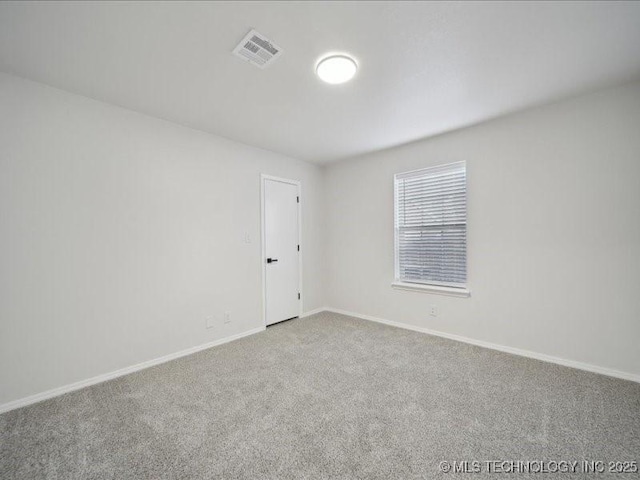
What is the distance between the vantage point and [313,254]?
15.0 feet

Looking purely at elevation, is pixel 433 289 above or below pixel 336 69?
below

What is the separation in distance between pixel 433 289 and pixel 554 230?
4.54ft

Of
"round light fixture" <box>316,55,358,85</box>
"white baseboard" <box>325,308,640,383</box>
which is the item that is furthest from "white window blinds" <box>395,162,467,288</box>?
"round light fixture" <box>316,55,358,85</box>

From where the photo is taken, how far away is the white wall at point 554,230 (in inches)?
91.4

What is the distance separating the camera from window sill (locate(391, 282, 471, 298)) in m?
3.22

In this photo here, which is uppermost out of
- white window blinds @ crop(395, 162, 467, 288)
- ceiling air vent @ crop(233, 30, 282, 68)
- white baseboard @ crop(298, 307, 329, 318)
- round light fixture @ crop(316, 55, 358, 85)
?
ceiling air vent @ crop(233, 30, 282, 68)

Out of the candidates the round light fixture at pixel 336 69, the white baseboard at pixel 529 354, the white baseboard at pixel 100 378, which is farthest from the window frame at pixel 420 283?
the white baseboard at pixel 100 378

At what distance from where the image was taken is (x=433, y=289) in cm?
346

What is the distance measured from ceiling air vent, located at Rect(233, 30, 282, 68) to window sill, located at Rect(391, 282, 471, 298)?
304cm

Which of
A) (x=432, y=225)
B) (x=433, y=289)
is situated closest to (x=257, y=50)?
(x=432, y=225)

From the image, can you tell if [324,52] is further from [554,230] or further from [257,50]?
[554,230]

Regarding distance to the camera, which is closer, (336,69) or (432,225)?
(336,69)

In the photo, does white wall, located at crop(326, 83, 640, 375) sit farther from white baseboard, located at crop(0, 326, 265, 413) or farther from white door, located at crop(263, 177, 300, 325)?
white baseboard, located at crop(0, 326, 265, 413)

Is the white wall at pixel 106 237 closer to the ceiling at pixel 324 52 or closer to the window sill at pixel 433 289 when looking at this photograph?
the ceiling at pixel 324 52
